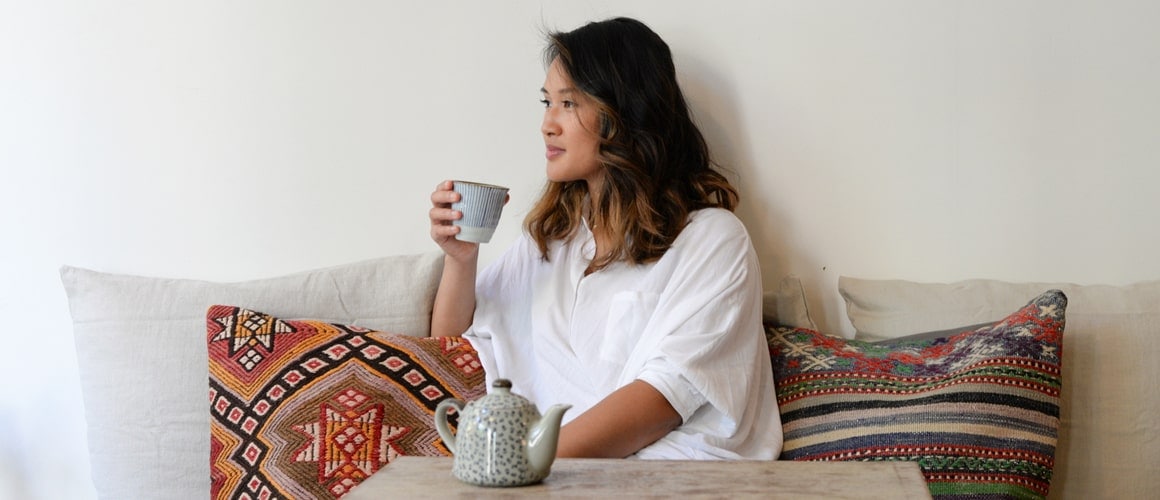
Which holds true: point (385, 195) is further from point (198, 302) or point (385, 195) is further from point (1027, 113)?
point (1027, 113)

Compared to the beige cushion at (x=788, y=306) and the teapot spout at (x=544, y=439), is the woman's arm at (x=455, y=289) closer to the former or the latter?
the beige cushion at (x=788, y=306)

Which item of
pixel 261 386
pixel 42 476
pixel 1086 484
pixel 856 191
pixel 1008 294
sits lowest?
pixel 42 476

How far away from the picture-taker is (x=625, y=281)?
5.91 ft

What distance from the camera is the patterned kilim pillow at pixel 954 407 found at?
1.54 m

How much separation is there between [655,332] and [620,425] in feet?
0.60

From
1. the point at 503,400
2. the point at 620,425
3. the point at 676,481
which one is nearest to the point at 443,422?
the point at 503,400

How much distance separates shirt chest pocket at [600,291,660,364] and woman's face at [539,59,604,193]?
9.6 inches

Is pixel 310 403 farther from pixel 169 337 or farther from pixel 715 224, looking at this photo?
pixel 715 224

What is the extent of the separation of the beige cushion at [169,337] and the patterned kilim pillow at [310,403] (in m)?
0.11

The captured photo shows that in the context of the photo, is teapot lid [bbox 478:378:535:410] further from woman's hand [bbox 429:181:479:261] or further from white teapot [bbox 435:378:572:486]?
woman's hand [bbox 429:181:479:261]

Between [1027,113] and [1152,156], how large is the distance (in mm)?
220

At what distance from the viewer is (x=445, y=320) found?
6.22ft

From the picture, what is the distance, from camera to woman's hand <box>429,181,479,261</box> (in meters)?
1.70

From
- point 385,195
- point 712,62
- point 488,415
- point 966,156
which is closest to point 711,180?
point 712,62
